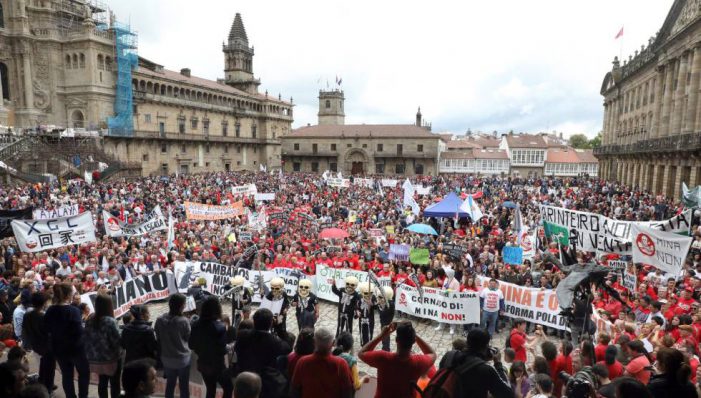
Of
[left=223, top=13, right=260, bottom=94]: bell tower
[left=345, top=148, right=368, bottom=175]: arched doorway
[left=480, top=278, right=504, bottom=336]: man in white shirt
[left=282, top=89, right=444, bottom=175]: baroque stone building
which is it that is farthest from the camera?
[left=223, top=13, right=260, bottom=94]: bell tower

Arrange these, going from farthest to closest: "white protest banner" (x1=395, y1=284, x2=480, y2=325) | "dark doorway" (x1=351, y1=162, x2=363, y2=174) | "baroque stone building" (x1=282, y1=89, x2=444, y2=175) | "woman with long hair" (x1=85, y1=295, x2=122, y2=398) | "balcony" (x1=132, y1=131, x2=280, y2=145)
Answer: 1. "dark doorway" (x1=351, y1=162, x2=363, y2=174)
2. "baroque stone building" (x1=282, y1=89, x2=444, y2=175)
3. "balcony" (x1=132, y1=131, x2=280, y2=145)
4. "white protest banner" (x1=395, y1=284, x2=480, y2=325)
5. "woman with long hair" (x1=85, y1=295, x2=122, y2=398)

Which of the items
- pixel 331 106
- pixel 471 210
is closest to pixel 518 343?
pixel 471 210

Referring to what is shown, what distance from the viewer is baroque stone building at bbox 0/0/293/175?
44.5 meters

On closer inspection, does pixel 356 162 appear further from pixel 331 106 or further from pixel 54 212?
pixel 54 212

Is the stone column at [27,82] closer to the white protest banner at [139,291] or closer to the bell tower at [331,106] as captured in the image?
the white protest banner at [139,291]

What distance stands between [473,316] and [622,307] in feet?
10.1

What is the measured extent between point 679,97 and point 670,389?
1590 inches

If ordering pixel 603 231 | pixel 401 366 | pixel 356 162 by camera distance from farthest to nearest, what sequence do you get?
1. pixel 356 162
2. pixel 603 231
3. pixel 401 366

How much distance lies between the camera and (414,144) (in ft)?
235

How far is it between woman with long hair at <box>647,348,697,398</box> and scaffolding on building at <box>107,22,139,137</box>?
54.7m

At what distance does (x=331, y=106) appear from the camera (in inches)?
3944

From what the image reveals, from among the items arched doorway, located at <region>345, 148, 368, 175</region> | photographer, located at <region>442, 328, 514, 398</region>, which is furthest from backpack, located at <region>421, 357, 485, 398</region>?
arched doorway, located at <region>345, 148, 368, 175</region>

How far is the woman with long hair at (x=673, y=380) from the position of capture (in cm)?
400

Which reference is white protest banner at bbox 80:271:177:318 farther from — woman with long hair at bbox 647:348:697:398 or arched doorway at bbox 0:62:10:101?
arched doorway at bbox 0:62:10:101
